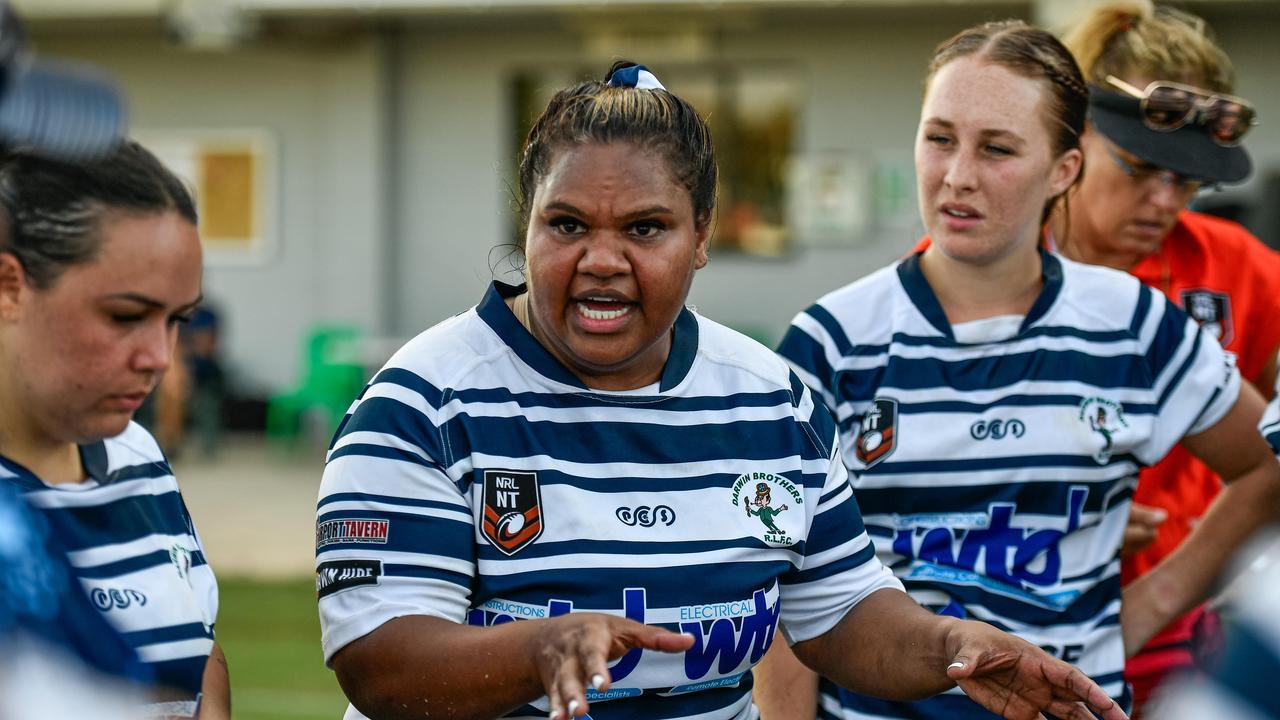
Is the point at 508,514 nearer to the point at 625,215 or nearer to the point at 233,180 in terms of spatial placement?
the point at 625,215

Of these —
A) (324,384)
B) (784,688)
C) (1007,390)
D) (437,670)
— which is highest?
(1007,390)

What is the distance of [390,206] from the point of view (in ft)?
48.2

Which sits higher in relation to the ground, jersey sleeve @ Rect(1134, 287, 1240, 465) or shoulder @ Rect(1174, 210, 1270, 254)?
shoulder @ Rect(1174, 210, 1270, 254)

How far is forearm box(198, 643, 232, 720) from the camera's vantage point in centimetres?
235

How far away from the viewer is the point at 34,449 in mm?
2227

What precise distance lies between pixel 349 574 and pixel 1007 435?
4.52ft

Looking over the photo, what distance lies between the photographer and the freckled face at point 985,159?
9.88ft

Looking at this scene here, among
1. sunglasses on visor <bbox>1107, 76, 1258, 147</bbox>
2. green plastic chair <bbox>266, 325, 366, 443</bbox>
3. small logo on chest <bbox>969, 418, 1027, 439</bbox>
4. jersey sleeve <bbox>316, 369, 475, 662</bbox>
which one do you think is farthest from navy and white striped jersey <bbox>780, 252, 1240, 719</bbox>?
green plastic chair <bbox>266, 325, 366, 443</bbox>

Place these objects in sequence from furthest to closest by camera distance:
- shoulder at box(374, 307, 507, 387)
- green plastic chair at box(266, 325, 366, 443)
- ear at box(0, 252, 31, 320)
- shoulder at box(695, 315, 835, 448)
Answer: green plastic chair at box(266, 325, 366, 443) → shoulder at box(695, 315, 835, 448) → shoulder at box(374, 307, 507, 387) → ear at box(0, 252, 31, 320)

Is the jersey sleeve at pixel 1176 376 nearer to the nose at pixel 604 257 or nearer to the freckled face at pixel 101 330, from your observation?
the nose at pixel 604 257

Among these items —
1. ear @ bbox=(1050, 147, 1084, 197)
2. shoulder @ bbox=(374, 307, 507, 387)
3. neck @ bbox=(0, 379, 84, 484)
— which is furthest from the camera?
ear @ bbox=(1050, 147, 1084, 197)

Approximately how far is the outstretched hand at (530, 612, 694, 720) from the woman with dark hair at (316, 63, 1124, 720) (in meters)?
0.11

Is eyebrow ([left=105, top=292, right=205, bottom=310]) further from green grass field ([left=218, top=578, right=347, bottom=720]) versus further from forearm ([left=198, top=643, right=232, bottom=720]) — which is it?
green grass field ([left=218, top=578, right=347, bottom=720])

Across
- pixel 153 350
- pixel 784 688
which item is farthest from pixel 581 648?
→ pixel 784 688
